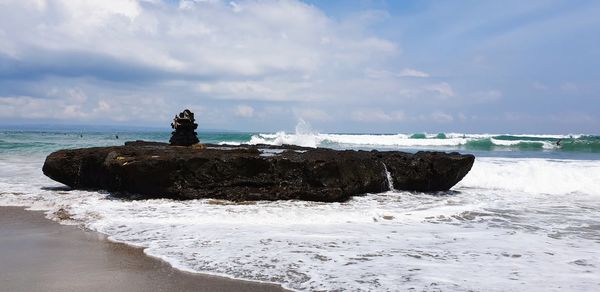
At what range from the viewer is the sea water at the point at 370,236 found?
4.68m

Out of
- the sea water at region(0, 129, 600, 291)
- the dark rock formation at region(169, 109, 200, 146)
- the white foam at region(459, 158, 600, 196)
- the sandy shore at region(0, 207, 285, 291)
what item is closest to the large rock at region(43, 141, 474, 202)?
the sea water at region(0, 129, 600, 291)

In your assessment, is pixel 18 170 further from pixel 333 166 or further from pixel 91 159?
pixel 333 166

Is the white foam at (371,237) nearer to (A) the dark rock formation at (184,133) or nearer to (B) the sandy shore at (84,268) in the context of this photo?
(B) the sandy shore at (84,268)

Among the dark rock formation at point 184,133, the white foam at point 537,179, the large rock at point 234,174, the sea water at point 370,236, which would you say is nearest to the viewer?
the sea water at point 370,236

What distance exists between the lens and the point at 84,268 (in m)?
4.82

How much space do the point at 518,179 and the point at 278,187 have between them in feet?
25.5

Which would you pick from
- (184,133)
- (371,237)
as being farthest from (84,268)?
(184,133)

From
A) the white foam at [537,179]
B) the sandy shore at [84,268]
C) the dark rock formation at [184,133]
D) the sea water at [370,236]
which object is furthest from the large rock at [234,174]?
the white foam at [537,179]

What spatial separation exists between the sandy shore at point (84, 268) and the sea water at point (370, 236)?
9.8 inches

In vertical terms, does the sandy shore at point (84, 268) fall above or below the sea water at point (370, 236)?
below

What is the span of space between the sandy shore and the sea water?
25 centimetres

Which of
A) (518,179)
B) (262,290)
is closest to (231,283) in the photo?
(262,290)

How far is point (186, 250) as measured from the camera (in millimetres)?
5590

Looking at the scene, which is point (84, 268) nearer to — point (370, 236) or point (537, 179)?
point (370, 236)
